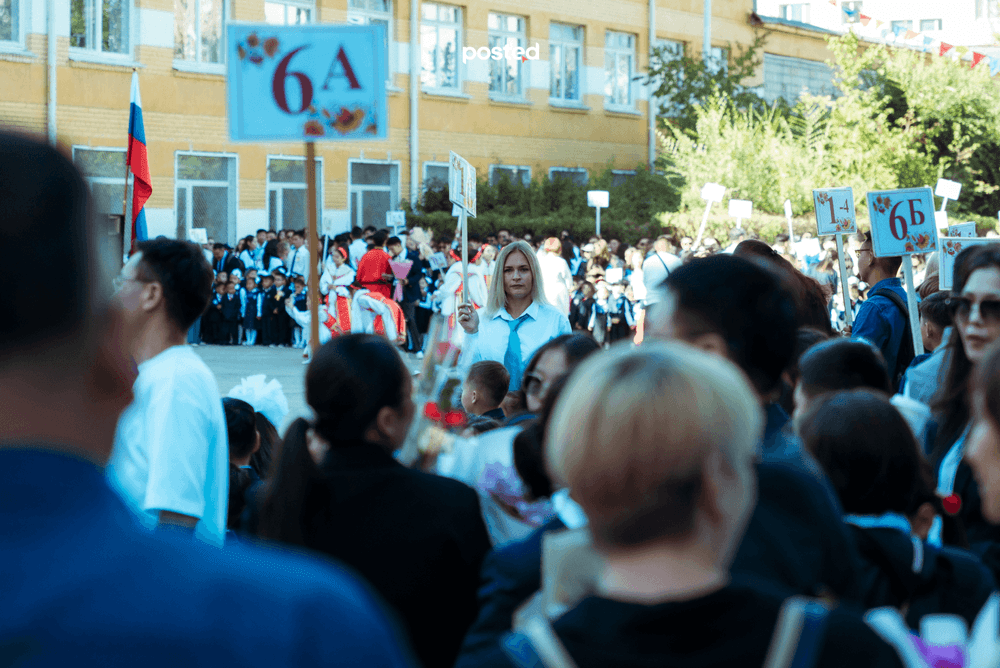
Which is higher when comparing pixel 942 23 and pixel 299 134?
pixel 942 23

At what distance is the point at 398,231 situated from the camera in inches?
959

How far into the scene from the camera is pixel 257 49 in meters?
5.08

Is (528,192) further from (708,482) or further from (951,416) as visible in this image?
(708,482)

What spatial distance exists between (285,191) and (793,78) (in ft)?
66.7

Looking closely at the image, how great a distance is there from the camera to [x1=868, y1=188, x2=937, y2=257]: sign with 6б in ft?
24.4

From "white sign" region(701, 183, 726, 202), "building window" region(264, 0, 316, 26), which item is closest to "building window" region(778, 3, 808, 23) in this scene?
"building window" region(264, 0, 316, 26)

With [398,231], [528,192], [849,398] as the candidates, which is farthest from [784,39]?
[849,398]

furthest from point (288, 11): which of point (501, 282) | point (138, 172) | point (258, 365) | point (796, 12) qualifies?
point (796, 12)

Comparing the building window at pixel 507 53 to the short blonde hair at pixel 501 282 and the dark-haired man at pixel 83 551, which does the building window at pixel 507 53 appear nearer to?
the short blonde hair at pixel 501 282

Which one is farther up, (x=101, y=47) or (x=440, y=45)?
(x=440, y=45)

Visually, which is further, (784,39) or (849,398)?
(784,39)

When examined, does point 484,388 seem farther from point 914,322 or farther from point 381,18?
point 381,18

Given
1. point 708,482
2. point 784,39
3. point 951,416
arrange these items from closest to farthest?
point 708,482 < point 951,416 < point 784,39

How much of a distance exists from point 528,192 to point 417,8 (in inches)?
196
